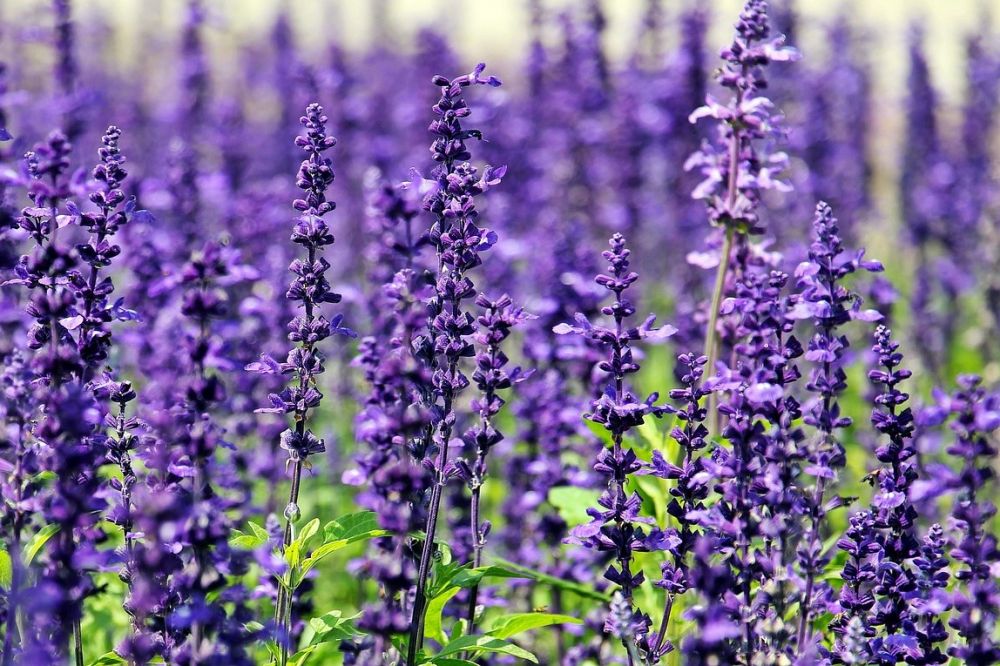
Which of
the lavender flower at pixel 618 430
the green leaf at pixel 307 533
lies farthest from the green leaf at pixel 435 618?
the lavender flower at pixel 618 430

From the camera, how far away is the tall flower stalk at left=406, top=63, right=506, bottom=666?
4.18 meters

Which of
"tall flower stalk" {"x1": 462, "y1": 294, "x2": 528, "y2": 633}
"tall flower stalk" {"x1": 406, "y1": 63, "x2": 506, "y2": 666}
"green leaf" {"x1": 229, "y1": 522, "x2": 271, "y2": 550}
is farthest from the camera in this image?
"tall flower stalk" {"x1": 462, "y1": 294, "x2": 528, "y2": 633}

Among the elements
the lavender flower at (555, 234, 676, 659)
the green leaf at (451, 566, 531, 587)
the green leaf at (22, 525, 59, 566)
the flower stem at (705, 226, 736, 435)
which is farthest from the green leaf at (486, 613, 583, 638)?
the green leaf at (22, 525, 59, 566)

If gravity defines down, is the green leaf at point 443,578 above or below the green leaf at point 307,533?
below

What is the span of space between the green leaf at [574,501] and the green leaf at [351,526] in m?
1.40

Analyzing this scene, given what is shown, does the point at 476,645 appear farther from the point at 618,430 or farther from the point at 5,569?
the point at 5,569

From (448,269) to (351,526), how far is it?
101cm

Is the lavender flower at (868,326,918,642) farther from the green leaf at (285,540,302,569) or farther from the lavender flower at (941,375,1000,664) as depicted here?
the green leaf at (285,540,302,569)

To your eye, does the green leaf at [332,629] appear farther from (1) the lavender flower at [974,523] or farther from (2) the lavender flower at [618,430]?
(1) the lavender flower at [974,523]

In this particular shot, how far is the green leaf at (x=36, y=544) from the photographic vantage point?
425 cm

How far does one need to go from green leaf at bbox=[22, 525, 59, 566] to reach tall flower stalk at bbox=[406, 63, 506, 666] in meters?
1.36

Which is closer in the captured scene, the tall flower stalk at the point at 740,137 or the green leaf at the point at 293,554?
the green leaf at the point at 293,554

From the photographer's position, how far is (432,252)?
331 inches

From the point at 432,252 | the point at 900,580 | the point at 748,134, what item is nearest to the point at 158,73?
the point at 432,252
